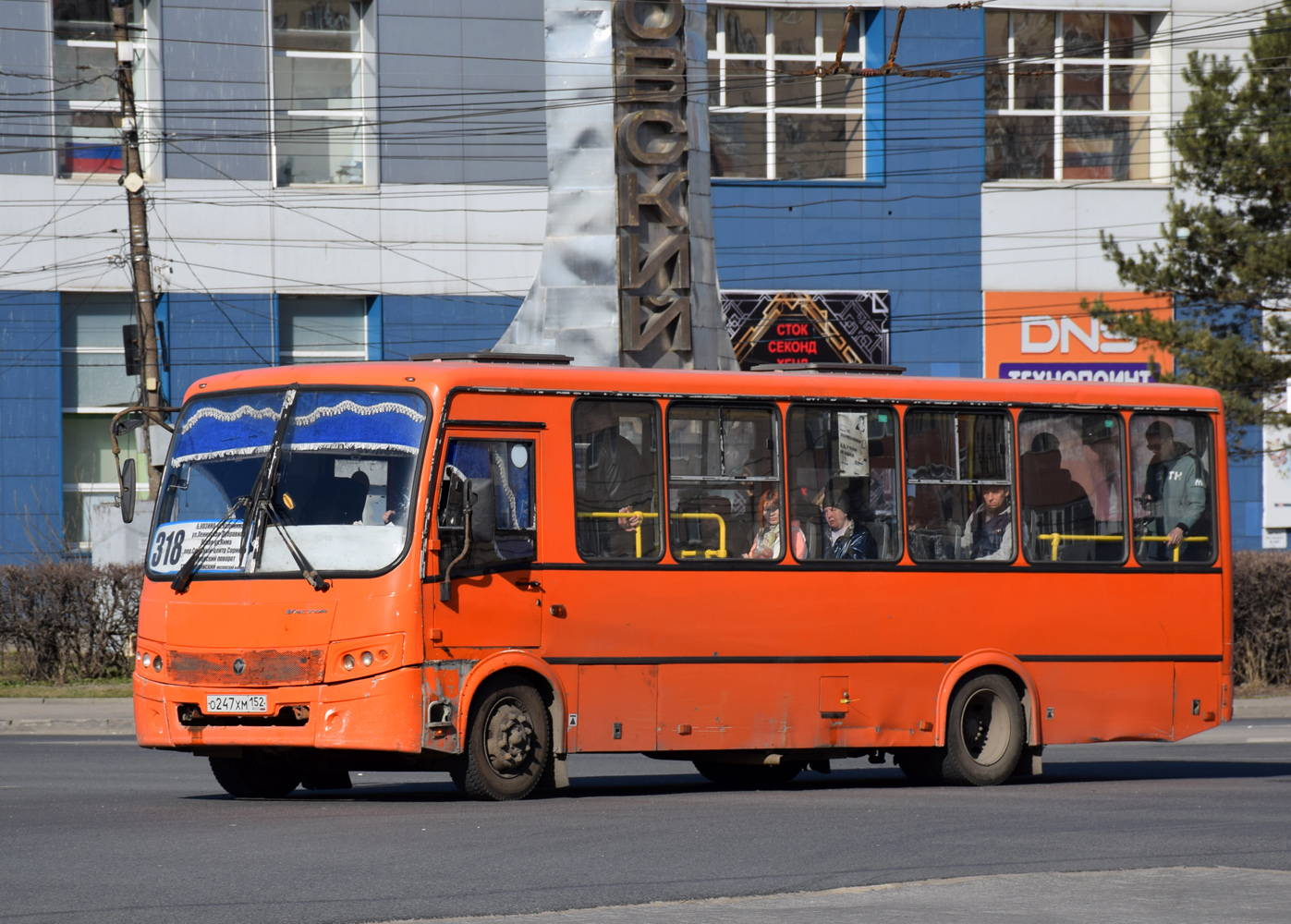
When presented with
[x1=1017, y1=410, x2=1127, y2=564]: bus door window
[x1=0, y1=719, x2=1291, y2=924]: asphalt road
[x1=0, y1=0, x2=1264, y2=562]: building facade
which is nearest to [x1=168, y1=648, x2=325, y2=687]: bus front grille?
[x1=0, y1=719, x2=1291, y2=924]: asphalt road

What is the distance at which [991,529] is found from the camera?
14.5 meters

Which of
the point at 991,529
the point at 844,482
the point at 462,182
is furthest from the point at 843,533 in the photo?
the point at 462,182

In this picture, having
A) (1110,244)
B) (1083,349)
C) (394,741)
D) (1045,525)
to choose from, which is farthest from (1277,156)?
(394,741)

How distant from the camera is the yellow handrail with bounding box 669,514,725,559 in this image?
13.3 m

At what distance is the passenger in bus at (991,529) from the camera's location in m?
14.4

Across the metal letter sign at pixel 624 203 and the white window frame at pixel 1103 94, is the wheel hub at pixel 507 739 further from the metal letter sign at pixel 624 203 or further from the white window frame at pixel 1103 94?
the white window frame at pixel 1103 94

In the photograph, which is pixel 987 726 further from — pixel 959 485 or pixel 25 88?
pixel 25 88

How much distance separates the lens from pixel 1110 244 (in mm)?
30406

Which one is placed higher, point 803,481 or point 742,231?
point 742,231

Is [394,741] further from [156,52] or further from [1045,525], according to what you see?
[156,52]

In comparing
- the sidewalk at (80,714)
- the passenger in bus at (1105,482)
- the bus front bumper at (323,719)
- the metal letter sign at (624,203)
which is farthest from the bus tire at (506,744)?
the metal letter sign at (624,203)

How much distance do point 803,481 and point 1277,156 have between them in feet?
57.5

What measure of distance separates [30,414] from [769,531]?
24.9m

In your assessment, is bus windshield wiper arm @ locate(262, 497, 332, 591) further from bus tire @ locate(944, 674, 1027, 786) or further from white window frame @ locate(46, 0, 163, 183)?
white window frame @ locate(46, 0, 163, 183)
